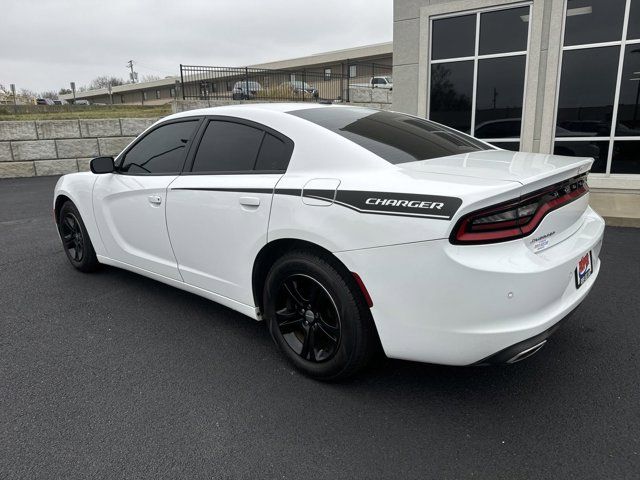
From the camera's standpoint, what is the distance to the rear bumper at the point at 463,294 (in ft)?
6.48

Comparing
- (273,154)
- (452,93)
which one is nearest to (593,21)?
(452,93)

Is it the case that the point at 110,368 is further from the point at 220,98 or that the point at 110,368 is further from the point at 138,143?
the point at 220,98

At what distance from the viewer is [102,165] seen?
3881 mm

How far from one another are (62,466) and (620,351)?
10.7ft

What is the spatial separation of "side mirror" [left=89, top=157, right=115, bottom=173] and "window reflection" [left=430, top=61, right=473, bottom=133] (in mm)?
7772

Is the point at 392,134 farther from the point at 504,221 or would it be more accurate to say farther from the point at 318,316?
the point at 318,316

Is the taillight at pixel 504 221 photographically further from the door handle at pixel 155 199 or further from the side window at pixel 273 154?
the door handle at pixel 155 199

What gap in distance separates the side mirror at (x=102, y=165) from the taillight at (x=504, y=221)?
3107 mm

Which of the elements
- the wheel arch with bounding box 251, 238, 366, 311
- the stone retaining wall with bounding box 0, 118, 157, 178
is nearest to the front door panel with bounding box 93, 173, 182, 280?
the wheel arch with bounding box 251, 238, 366, 311

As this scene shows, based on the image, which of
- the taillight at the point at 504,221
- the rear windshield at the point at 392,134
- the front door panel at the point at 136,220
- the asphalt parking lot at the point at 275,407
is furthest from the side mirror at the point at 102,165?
the taillight at the point at 504,221

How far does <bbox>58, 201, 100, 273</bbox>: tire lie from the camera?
4.44 metres

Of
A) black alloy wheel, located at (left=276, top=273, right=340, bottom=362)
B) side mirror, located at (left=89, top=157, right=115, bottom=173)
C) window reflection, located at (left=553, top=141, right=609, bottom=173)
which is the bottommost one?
black alloy wheel, located at (left=276, top=273, right=340, bottom=362)

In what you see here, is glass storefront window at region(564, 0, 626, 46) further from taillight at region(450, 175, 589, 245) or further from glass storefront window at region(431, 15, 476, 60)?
taillight at region(450, 175, 589, 245)

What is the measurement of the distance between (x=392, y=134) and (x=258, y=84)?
1429 centimetres
